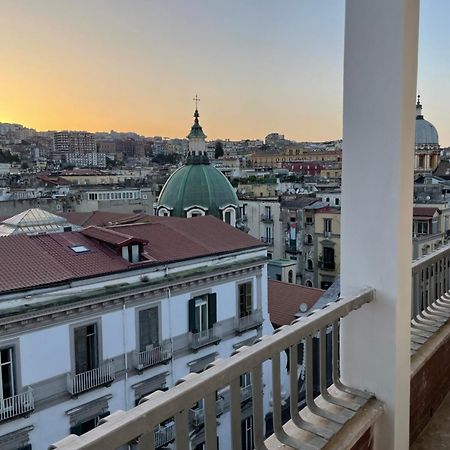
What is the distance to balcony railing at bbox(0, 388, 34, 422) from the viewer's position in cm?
674

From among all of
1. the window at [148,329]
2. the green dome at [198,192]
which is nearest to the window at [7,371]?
the window at [148,329]

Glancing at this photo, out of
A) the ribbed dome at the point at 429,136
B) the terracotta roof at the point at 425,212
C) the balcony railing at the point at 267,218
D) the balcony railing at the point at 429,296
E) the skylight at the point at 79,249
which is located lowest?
the balcony railing at the point at 267,218

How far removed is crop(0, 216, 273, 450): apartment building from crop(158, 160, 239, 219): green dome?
10.2 metres

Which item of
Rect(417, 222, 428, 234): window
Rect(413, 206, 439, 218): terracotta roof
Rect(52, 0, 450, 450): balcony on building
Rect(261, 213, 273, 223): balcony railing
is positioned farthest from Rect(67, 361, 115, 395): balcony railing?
Rect(261, 213, 273, 223): balcony railing

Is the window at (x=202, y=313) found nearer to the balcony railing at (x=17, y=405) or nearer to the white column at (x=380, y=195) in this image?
the balcony railing at (x=17, y=405)

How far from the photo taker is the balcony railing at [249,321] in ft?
34.4

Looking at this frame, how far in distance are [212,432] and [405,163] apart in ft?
3.34

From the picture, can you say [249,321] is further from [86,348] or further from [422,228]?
[422,228]

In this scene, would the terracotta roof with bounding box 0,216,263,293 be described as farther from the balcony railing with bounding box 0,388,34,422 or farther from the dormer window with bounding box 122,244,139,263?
the balcony railing with bounding box 0,388,34,422

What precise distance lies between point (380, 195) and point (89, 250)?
778 centimetres

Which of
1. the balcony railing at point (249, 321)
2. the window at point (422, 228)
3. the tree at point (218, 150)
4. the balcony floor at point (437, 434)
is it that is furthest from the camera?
the tree at point (218, 150)

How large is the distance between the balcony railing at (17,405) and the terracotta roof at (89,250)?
140 centimetres

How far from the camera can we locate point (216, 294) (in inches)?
395

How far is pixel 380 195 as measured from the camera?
5.54 feet
